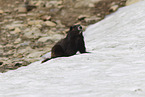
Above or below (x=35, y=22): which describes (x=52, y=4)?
above

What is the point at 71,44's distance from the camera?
5992 millimetres

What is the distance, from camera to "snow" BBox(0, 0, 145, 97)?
325 cm

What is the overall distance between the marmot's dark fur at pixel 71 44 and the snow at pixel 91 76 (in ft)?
1.07

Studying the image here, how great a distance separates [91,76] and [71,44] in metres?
1.98

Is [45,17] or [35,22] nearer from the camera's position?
[35,22]

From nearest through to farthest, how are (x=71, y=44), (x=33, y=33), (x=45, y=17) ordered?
(x=71, y=44)
(x=33, y=33)
(x=45, y=17)

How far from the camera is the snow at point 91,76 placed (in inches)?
128

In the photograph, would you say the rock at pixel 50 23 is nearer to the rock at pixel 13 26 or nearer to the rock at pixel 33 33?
the rock at pixel 33 33

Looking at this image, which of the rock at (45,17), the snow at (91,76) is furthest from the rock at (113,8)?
the snow at (91,76)

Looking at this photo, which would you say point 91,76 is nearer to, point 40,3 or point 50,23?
→ point 50,23

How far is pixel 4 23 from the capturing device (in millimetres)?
12680

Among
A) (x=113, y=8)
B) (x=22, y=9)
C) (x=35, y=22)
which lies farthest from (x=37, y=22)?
(x=113, y=8)

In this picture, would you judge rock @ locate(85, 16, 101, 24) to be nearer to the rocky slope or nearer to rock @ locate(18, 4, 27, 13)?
the rocky slope

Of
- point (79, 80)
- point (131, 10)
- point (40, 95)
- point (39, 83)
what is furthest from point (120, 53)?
point (131, 10)
